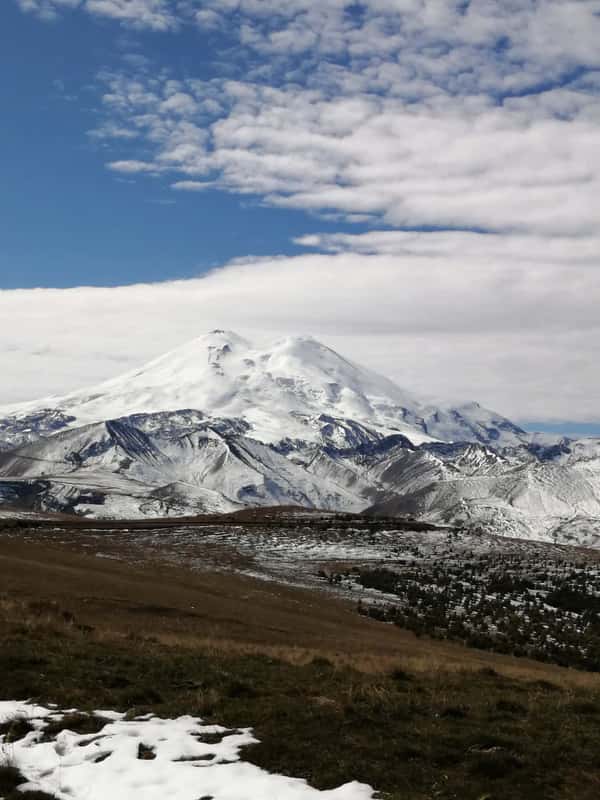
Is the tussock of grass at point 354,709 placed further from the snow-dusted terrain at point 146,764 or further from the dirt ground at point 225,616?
the dirt ground at point 225,616

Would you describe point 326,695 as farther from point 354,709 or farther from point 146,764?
point 146,764

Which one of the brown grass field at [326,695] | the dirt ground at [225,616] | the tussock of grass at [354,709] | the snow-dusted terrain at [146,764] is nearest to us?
the snow-dusted terrain at [146,764]

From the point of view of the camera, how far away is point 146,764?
9867mm

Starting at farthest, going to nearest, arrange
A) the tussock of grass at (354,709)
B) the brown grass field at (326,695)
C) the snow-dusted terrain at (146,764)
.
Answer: the brown grass field at (326,695) < the tussock of grass at (354,709) < the snow-dusted terrain at (146,764)

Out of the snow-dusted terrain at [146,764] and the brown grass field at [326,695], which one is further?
the brown grass field at [326,695]

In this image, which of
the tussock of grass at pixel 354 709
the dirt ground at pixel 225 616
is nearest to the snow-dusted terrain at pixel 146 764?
the tussock of grass at pixel 354 709

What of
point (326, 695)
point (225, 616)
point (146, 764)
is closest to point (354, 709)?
point (326, 695)

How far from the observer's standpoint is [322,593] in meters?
45.1

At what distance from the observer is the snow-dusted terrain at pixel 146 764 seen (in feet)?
29.2

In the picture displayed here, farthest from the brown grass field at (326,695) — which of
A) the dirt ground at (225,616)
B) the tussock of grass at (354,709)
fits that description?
the dirt ground at (225,616)

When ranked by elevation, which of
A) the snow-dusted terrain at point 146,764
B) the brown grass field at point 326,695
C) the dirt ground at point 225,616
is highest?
the snow-dusted terrain at point 146,764

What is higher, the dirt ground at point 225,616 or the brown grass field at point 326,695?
the brown grass field at point 326,695

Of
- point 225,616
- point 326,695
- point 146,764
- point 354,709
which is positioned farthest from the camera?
point 225,616

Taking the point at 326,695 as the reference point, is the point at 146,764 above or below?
above
